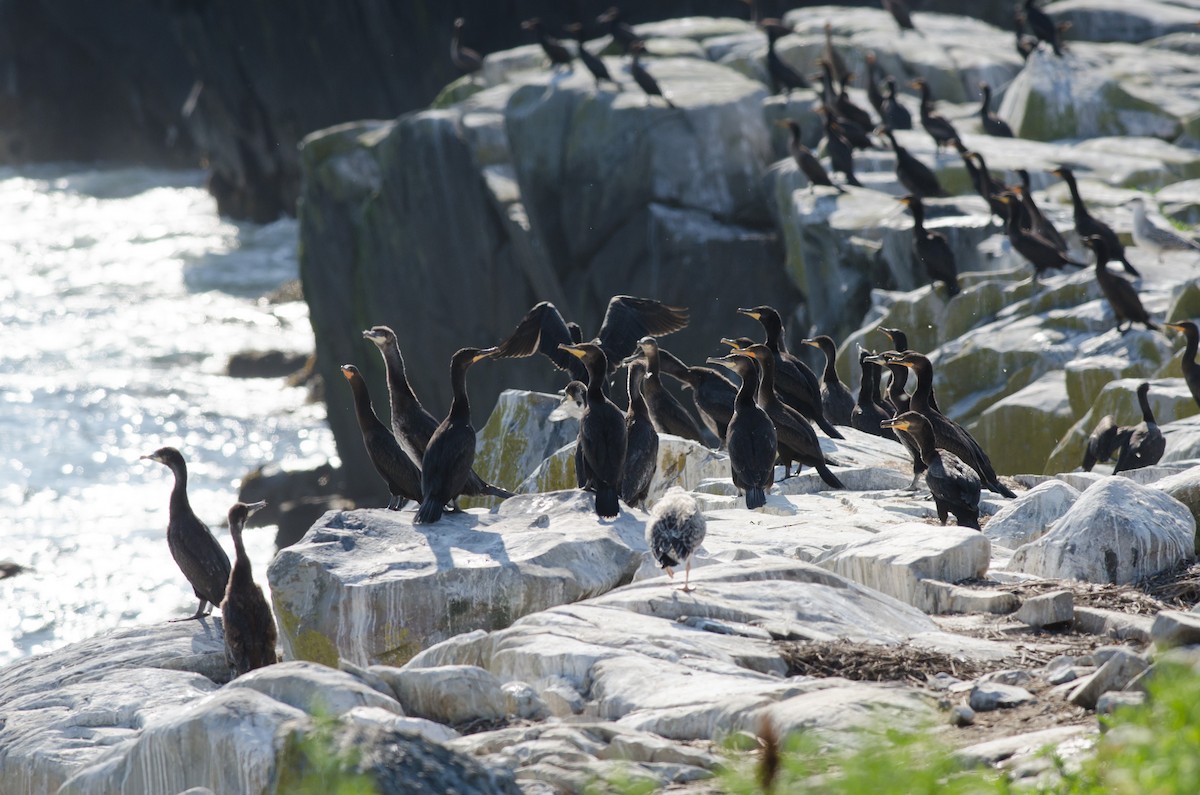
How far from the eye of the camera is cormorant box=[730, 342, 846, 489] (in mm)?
9539

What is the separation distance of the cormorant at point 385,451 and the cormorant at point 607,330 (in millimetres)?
2328

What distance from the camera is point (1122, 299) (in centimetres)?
1326

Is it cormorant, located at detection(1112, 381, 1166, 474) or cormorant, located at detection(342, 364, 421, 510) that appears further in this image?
cormorant, located at detection(1112, 381, 1166, 474)

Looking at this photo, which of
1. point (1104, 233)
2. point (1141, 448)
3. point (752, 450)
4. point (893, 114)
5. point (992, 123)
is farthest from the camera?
point (992, 123)

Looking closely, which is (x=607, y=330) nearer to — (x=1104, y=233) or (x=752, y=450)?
(x=752, y=450)

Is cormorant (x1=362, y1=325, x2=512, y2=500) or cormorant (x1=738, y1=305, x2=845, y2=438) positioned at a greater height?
cormorant (x1=362, y1=325, x2=512, y2=500)

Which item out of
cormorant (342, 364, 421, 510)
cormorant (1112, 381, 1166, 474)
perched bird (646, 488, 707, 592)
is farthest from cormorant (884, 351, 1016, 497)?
cormorant (342, 364, 421, 510)

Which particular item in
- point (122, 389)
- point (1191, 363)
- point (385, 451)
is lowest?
point (122, 389)

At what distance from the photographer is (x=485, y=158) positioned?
85.9ft

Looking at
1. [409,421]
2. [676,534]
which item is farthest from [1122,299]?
[676,534]

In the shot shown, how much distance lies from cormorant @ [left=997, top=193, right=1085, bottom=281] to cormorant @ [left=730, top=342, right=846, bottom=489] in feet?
19.4

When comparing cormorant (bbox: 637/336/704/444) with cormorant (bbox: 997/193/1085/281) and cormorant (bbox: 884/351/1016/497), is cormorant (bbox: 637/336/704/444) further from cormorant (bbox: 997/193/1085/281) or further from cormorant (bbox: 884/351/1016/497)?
cormorant (bbox: 997/193/1085/281)

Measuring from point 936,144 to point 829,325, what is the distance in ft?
12.4

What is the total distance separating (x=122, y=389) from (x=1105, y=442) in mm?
26926
